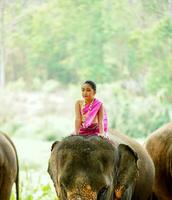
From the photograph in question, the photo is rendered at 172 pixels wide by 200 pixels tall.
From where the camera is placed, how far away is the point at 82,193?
254 centimetres

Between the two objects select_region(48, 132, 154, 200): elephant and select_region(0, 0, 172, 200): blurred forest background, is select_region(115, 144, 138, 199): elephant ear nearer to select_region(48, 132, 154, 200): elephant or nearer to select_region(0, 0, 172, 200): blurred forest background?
select_region(48, 132, 154, 200): elephant

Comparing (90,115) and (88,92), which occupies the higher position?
(88,92)

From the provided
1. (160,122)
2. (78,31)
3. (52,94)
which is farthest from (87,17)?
(160,122)

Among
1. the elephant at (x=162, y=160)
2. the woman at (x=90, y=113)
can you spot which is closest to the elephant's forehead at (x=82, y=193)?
the woman at (x=90, y=113)

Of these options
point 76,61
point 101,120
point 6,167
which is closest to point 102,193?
point 101,120

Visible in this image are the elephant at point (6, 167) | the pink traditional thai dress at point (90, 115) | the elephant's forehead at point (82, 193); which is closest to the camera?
the elephant's forehead at point (82, 193)

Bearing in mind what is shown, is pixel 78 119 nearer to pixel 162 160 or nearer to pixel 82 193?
pixel 82 193

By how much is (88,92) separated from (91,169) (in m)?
0.52

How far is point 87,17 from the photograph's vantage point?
8.52 metres

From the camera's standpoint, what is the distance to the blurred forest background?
822 centimetres

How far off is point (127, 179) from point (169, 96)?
5.79 m

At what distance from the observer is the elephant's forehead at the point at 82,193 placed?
2.53 m

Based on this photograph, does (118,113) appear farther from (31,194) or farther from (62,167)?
(62,167)

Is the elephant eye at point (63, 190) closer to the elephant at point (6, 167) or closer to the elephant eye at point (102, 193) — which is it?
the elephant eye at point (102, 193)
